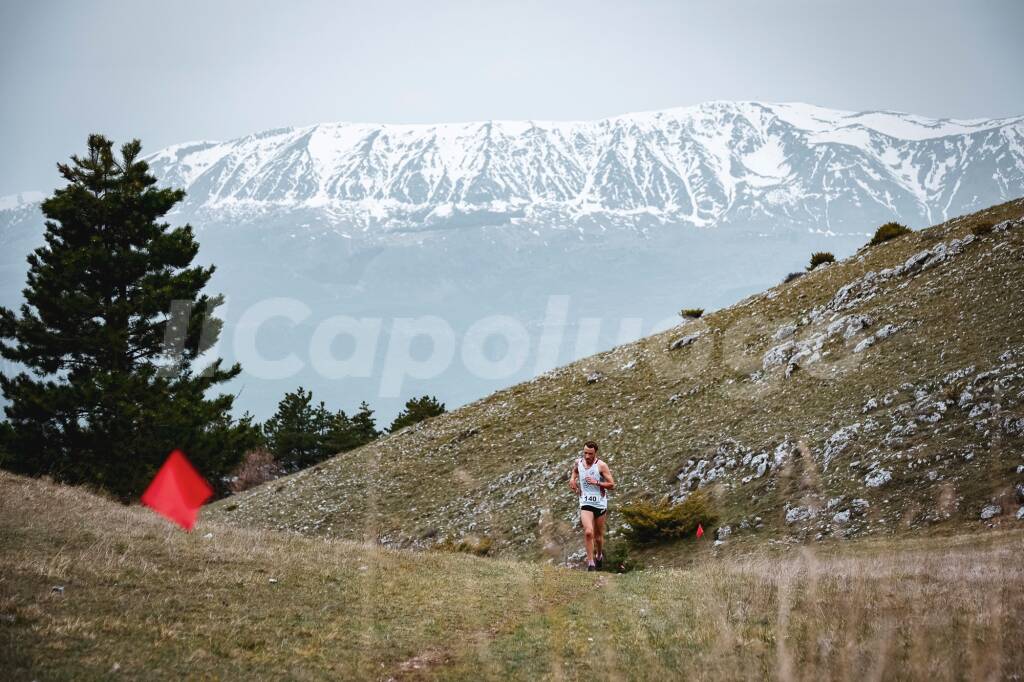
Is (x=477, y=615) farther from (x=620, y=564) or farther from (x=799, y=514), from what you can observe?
(x=799, y=514)

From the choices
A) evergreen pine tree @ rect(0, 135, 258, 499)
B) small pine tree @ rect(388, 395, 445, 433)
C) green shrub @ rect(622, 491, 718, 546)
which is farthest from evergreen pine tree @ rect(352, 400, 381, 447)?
green shrub @ rect(622, 491, 718, 546)

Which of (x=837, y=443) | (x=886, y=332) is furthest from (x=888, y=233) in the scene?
(x=837, y=443)

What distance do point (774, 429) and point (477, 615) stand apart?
17468 millimetres

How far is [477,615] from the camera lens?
11430 millimetres

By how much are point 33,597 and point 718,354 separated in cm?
3266

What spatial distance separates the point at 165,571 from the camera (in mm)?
11914

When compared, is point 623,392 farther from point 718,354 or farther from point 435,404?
point 435,404

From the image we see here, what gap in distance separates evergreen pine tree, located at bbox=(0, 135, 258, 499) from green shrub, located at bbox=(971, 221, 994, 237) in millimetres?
41358

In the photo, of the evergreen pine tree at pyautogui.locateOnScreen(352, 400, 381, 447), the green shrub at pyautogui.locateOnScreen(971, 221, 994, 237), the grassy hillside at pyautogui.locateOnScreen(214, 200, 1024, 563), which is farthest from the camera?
the evergreen pine tree at pyautogui.locateOnScreen(352, 400, 381, 447)

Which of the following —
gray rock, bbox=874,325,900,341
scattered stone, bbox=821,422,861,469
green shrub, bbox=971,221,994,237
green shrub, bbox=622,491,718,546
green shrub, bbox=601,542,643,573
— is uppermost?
green shrub, bbox=971,221,994,237

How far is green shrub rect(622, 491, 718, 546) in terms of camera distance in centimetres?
2078

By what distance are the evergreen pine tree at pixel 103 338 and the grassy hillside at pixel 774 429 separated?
8.64m

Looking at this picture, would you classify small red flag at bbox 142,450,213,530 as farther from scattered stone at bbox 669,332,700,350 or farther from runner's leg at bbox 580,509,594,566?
scattered stone at bbox 669,332,700,350

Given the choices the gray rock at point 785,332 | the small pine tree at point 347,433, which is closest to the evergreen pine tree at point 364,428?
the small pine tree at point 347,433
